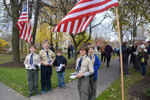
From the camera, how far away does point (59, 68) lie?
4566mm

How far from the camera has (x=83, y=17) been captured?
11.0ft

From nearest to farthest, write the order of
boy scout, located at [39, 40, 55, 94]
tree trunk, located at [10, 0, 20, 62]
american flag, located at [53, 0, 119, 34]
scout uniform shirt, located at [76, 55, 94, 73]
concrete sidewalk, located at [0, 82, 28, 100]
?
1. scout uniform shirt, located at [76, 55, 94, 73]
2. american flag, located at [53, 0, 119, 34]
3. concrete sidewalk, located at [0, 82, 28, 100]
4. boy scout, located at [39, 40, 55, 94]
5. tree trunk, located at [10, 0, 20, 62]

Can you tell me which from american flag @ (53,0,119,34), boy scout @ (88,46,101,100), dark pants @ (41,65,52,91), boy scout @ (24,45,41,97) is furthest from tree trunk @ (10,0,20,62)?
boy scout @ (88,46,101,100)

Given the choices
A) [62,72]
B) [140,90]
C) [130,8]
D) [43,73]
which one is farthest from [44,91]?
[130,8]

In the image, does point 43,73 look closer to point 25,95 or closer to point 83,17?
point 25,95

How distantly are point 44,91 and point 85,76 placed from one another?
2.13 metres

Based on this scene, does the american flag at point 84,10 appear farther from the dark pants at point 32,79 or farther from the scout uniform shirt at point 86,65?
the dark pants at point 32,79

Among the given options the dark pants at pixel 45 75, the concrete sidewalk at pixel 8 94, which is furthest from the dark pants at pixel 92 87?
the concrete sidewalk at pixel 8 94

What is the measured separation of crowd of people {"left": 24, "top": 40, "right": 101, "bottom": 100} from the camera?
Result: 3.04 metres

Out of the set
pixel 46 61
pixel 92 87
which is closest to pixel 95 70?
pixel 92 87

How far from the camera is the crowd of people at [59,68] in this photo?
3.04m

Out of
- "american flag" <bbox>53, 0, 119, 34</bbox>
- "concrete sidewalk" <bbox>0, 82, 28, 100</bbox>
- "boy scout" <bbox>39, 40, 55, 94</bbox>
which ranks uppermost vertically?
"american flag" <bbox>53, 0, 119, 34</bbox>

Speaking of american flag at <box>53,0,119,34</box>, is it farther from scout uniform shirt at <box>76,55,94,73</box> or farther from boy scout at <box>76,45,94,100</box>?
scout uniform shirt at <box>76,55,94,73</box>

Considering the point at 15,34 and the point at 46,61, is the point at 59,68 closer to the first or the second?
the point at 46,61
